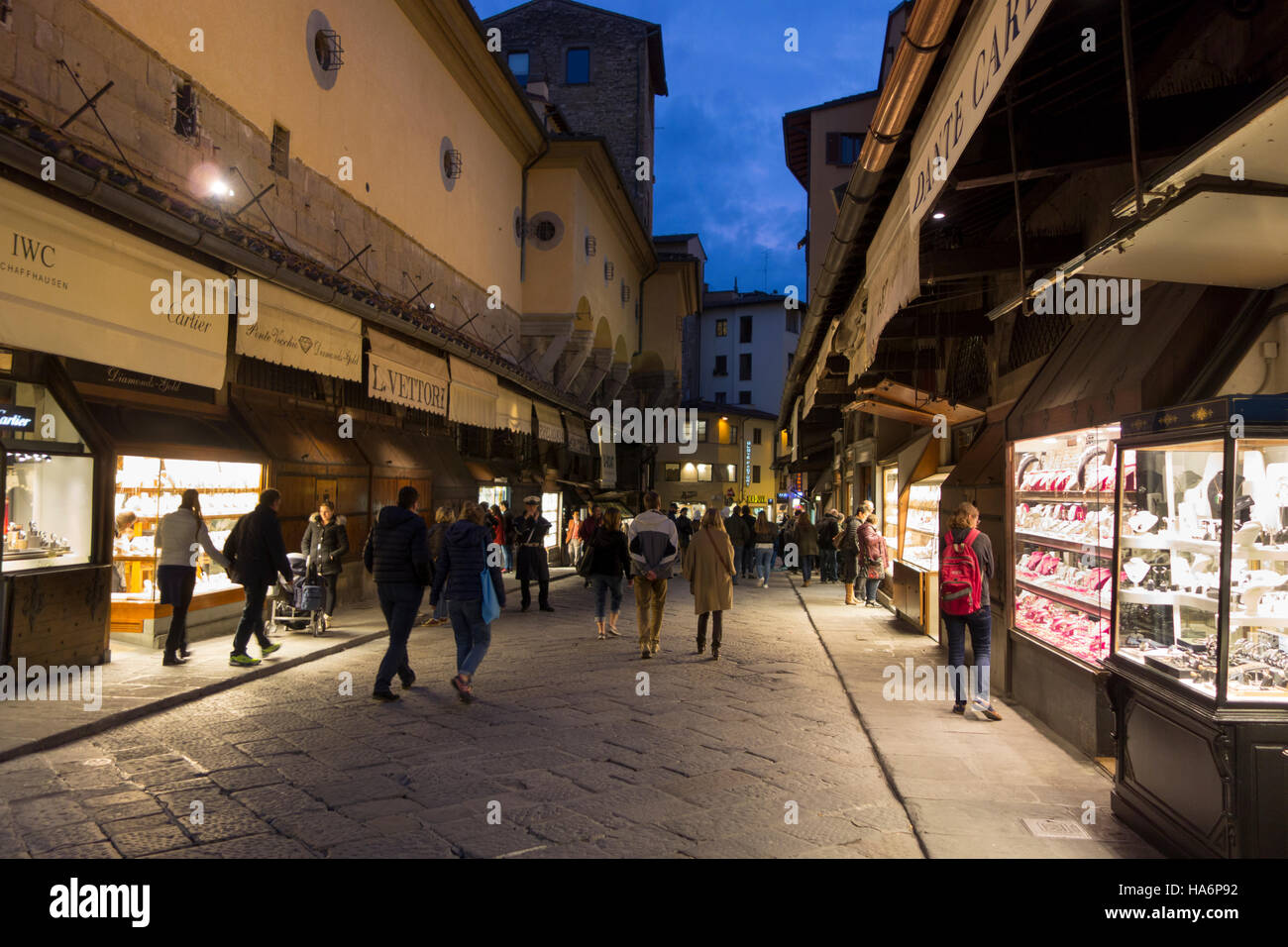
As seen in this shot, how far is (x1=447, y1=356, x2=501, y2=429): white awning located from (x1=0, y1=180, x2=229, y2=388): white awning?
20.9ft

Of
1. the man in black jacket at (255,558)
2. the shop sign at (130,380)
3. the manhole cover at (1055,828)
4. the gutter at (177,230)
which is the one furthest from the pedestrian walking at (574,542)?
the manhole cover at (1055,828)

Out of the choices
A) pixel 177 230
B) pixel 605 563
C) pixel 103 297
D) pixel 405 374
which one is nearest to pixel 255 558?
pixel 103 297

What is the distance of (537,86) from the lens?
31.2m

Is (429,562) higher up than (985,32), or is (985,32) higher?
(985,32)

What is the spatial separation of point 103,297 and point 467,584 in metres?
3.60

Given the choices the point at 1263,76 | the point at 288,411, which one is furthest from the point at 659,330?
the point at 1263,76

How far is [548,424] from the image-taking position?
22219 mm

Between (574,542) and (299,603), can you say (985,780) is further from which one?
(574,542)

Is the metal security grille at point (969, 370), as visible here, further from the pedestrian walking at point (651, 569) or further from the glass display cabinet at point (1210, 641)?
the glass display cabinet at point (1210, 641)

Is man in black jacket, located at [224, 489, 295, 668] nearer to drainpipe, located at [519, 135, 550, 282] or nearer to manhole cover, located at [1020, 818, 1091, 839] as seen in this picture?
manhole cover, located at [1020, 818, 1091, 839]

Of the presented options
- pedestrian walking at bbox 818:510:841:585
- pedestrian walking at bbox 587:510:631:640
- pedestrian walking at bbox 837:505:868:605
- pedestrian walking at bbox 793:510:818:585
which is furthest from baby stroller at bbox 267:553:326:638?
pedestrian walking at bbox 793:510:818:585
